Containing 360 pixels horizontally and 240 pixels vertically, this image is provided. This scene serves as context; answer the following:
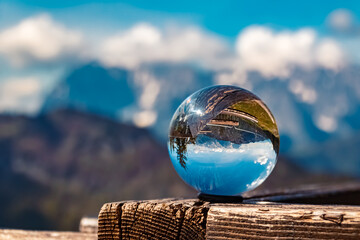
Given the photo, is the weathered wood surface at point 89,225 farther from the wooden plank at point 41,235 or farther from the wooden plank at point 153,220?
the wooden plank at point 153,220

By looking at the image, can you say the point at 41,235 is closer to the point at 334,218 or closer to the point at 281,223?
the point at 281,223

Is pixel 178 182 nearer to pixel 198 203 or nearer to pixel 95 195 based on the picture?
pixel 95 195

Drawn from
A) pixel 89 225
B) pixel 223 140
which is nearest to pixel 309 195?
pixel 223 140

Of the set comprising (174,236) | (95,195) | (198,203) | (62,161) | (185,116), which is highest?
(62,161)

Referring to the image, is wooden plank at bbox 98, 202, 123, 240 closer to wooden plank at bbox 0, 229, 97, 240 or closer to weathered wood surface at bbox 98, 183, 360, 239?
weathered wood surface at bbox 98, 183, 360, 239

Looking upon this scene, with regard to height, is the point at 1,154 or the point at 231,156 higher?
the point at 1,154

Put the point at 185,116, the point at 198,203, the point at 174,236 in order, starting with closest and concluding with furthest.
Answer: the point at 174,236
the point at 198,203
the point at 185,116

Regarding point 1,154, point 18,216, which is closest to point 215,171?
point 18,216
